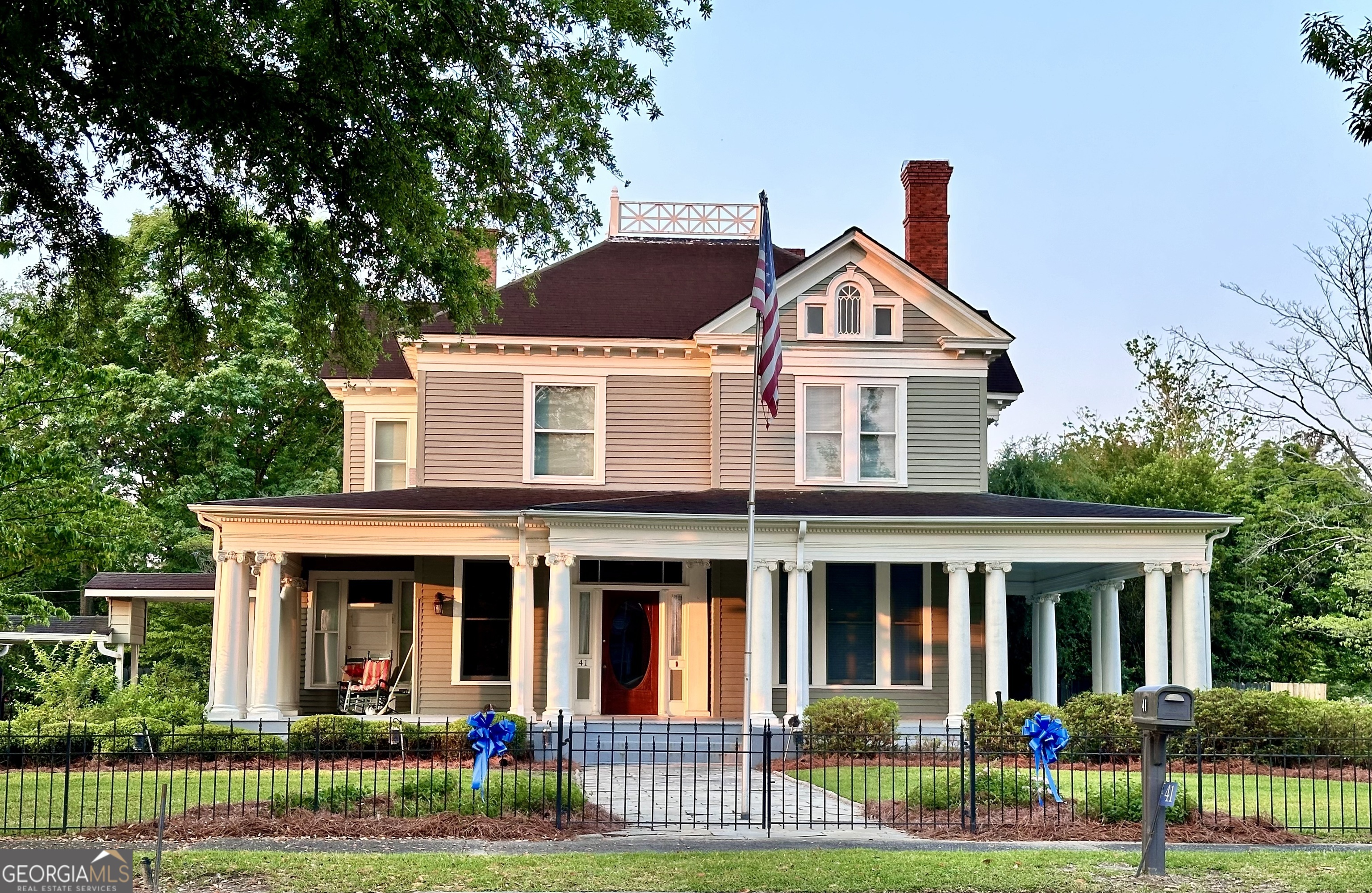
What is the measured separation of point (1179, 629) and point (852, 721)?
606 centimetres

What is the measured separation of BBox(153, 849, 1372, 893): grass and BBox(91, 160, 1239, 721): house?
1110 centimetres

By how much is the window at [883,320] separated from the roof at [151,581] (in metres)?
15.7

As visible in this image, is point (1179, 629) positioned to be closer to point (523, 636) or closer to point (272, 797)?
point (523, 636)

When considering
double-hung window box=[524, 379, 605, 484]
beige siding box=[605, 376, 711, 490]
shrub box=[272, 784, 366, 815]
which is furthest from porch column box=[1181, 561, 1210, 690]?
shrub box=[272, 784, 366, 815]

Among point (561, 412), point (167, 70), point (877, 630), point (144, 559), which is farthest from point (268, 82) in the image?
point (144, 559)

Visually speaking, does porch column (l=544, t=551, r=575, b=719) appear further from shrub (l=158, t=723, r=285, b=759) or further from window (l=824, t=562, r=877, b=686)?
window (l=824, t=562, r=877, b=686)

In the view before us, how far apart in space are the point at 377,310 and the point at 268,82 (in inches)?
132

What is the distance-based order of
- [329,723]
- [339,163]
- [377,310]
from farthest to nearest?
[329,723], [377,310], [339,163]

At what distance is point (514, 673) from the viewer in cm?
2334

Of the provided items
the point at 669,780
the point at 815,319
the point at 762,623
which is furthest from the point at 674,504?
the point at 669,780

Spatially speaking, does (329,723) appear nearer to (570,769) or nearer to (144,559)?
(570,769)

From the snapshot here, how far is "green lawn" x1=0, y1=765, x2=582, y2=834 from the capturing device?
13492mm

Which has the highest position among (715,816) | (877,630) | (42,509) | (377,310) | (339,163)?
(339,163)

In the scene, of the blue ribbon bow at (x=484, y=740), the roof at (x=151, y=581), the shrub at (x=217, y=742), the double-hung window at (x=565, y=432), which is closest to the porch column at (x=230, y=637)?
the shrub at (x=217, y=742)
